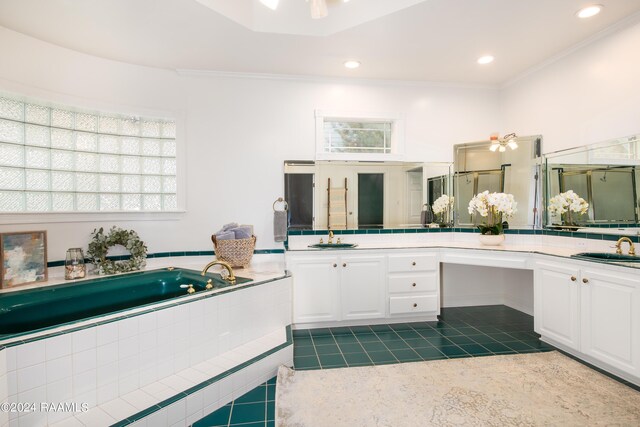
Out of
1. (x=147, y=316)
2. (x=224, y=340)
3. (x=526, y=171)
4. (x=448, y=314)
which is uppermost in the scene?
(x=526, y=171)

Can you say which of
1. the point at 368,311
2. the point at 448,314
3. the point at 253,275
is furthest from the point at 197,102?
the point at 448,314

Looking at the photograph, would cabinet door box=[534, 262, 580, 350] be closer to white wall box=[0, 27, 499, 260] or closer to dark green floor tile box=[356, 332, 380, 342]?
dark green floor tile box=[356, 332, 380, 342]

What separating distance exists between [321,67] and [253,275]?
2152 millimetres

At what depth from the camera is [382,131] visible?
153 inches

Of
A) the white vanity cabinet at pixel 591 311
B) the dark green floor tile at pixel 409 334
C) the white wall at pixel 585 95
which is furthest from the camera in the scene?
the dark green floor tile at pixel 409 334

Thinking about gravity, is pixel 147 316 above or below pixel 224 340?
above

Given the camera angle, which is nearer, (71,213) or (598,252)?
(598,252)

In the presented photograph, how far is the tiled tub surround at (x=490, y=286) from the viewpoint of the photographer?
7.34 ft

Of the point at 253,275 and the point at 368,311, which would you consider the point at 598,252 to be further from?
the point at 253,275

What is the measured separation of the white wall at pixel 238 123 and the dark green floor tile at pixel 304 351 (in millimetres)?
1177

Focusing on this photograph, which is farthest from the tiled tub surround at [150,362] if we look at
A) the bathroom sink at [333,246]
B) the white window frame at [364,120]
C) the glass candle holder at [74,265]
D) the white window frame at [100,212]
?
the white window frame at [364,120]

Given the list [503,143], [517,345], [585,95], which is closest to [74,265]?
[517,345]

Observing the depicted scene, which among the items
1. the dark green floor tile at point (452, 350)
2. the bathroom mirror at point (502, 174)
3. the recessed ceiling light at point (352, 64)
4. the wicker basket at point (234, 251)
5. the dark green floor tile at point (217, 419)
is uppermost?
the recessed ceiling light at point (352, 64)

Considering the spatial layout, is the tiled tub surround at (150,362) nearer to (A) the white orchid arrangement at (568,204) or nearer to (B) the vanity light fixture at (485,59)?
(A) the white orchid arrangement at (568,204)
